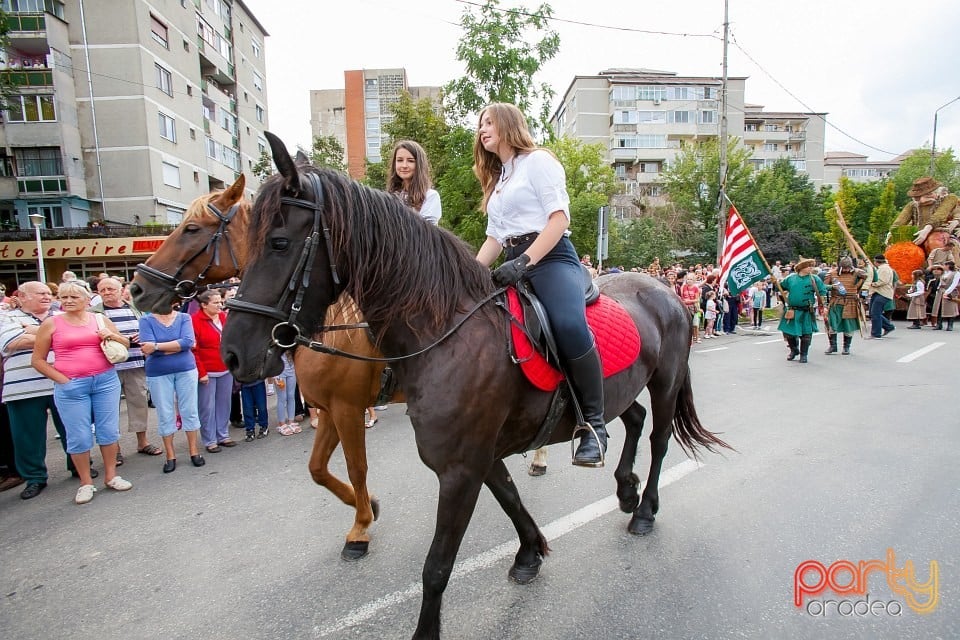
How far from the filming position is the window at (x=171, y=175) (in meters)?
28.2

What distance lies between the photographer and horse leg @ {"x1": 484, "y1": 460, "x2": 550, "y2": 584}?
2.80m

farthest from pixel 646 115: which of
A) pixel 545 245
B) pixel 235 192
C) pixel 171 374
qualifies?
pixel 545 245

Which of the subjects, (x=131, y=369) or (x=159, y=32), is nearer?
(x=131, y=369)

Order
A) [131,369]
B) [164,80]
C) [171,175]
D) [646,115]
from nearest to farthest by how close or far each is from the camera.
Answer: [131,369] → [164,80] → [171,175] → [646,115]

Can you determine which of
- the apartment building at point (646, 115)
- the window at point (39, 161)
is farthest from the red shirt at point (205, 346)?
the apartment building at point (646, 115)

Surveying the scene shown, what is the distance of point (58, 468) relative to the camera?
5.25m

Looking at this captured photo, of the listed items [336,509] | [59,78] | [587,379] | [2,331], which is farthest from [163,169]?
[587,379]

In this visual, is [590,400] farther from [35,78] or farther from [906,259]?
[35,78]

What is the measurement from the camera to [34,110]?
2538 centimetres

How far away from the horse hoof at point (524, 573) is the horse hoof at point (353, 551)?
987 mm

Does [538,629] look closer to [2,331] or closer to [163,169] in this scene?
[2,331]

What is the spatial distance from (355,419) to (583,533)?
171cm

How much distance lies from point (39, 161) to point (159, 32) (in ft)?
31.7

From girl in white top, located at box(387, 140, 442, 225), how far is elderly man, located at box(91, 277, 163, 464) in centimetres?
407
